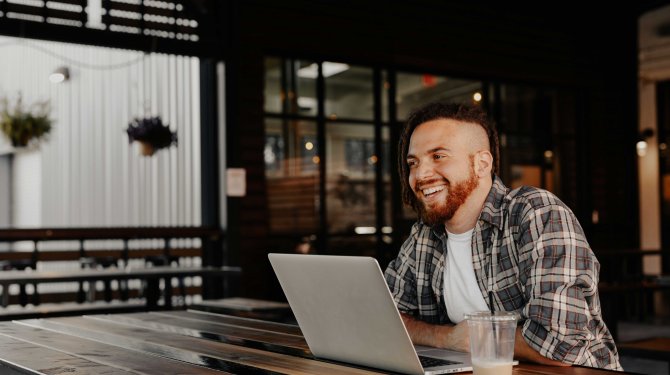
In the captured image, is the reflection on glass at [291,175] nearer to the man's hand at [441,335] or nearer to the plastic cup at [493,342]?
the man's hand at [441,335]

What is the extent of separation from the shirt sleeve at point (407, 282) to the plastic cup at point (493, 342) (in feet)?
2.84

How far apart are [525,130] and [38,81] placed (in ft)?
17.5

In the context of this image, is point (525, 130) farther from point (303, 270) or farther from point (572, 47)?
point (303, 270)

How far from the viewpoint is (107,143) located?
7.00 meters

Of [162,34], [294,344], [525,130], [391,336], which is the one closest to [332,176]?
[162,34]

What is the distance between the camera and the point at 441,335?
1851 millimetres

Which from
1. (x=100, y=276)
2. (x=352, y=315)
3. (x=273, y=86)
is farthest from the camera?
(x=273, y=86)

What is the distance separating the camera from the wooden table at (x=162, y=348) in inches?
62.2

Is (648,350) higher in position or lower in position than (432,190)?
lower

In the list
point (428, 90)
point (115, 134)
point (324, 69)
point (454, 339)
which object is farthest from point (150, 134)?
point (454, 339)

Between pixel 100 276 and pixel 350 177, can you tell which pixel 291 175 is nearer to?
pixel 350 177

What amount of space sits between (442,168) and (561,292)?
45 cm

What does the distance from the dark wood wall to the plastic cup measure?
18.9 feet

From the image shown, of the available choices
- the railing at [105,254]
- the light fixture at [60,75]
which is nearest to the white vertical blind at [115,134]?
the railing at [105,254]
